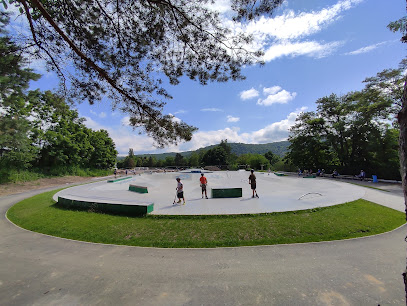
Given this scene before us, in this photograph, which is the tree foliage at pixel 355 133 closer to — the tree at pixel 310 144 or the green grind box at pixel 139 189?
the tree at pixel 310 144

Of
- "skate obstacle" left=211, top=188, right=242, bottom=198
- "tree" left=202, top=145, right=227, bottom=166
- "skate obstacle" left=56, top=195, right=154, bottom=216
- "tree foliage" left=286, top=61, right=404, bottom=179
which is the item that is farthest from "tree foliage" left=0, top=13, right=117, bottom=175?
"tree" left=202, top=145, right=227, bottom=166

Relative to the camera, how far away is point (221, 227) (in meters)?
7.44

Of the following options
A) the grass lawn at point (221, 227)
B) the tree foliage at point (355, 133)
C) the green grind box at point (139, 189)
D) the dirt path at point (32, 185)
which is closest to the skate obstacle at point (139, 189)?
the green grind box at point (139, 189)

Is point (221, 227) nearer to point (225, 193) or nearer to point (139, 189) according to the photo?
point (225, 193)

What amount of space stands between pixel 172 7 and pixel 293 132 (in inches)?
1451

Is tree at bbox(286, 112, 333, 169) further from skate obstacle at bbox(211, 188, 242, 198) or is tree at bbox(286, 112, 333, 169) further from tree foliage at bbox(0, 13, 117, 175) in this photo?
tree foliage at bbox(0, 13, 117, 175)

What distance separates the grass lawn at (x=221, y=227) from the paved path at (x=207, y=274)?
0.49 meters

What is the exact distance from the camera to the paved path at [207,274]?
3879mm

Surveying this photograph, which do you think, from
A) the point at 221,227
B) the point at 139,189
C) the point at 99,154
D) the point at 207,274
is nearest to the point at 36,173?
the point at 99,154

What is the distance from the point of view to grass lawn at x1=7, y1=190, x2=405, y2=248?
6617 millimetres

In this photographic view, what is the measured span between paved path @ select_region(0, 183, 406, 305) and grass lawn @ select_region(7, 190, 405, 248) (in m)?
0.49

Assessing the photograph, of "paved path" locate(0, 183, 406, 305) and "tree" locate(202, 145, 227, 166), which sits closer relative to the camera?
"paved path" locate(0, 183, 406, 305)

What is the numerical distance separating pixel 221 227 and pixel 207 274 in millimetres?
2805

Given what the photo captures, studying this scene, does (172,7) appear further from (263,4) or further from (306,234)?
(306,234)
